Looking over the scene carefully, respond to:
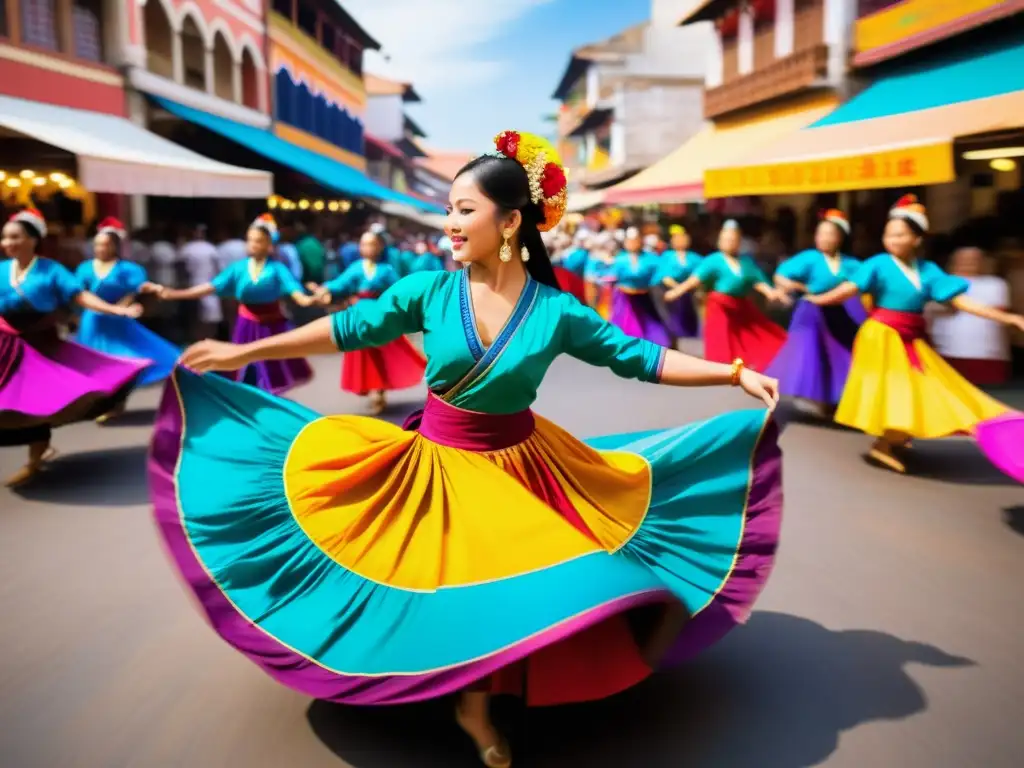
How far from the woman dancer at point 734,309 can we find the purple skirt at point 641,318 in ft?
6.29

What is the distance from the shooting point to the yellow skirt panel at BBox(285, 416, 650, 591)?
274cm

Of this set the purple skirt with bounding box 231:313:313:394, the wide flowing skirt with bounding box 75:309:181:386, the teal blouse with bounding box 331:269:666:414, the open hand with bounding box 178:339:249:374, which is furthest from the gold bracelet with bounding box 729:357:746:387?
the wide flowing skirt with bounding box 75:309:181:386

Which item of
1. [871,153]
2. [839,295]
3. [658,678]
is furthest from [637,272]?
[658,678]

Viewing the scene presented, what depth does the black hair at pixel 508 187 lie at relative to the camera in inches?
120

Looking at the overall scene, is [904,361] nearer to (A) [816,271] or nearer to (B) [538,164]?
(A) [816,271]

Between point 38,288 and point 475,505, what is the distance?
449 cm

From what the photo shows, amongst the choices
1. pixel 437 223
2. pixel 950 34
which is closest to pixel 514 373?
pixel 950 34

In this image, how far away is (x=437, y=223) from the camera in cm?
4819

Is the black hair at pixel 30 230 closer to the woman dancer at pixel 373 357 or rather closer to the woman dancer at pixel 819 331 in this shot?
the woman dancer at pixel 373 357

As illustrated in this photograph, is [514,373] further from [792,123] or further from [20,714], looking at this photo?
[792,123]

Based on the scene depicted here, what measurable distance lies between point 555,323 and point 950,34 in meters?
12.3

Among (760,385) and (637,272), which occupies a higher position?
(637,272)

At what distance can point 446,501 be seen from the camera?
2.91m

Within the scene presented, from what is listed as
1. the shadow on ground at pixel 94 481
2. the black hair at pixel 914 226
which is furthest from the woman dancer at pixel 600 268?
the shadow on ground at pixel 94 481
